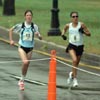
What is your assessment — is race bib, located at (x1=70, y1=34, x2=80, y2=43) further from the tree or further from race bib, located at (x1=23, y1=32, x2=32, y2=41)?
the tree

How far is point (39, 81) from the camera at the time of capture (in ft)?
48.7

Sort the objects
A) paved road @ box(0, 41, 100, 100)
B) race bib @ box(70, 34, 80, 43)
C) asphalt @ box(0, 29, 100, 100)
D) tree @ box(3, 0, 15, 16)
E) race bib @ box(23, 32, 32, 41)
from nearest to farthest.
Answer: paved road @ box(0, 41, 100, 100)
asphalt @ box(0, 29, 100, 100)
race bib @ box(23, 32, 32, 41)
race bib @ box(70, 34, 80, 43)
tree @ box(3, 0, 15, 16)

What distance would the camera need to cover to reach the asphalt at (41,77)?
12.7 meters

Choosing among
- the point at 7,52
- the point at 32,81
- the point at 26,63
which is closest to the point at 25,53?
the point at 26,63

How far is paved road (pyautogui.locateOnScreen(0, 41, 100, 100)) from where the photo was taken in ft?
41.3

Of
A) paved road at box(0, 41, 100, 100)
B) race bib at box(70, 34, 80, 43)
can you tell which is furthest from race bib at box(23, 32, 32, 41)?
race bib at box(70, 34, 80, 43)

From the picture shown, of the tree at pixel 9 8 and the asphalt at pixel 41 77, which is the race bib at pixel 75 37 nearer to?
the asphalt at pixel 41 77

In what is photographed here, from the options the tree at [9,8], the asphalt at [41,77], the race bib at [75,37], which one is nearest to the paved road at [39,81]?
the asphalt at [41,77]

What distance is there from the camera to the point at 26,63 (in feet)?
44.5

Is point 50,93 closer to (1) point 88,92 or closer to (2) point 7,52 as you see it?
(1) point 88,92

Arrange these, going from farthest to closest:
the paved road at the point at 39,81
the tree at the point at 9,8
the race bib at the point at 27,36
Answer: the tree at the point at 9,8 < the race bib at the point at 27,36 < the paved road at the point at 39,81

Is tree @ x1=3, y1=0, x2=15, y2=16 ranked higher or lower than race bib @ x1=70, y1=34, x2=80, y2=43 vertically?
lower

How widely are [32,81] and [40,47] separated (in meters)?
7.48

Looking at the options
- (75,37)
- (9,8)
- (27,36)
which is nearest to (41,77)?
(75,37)
